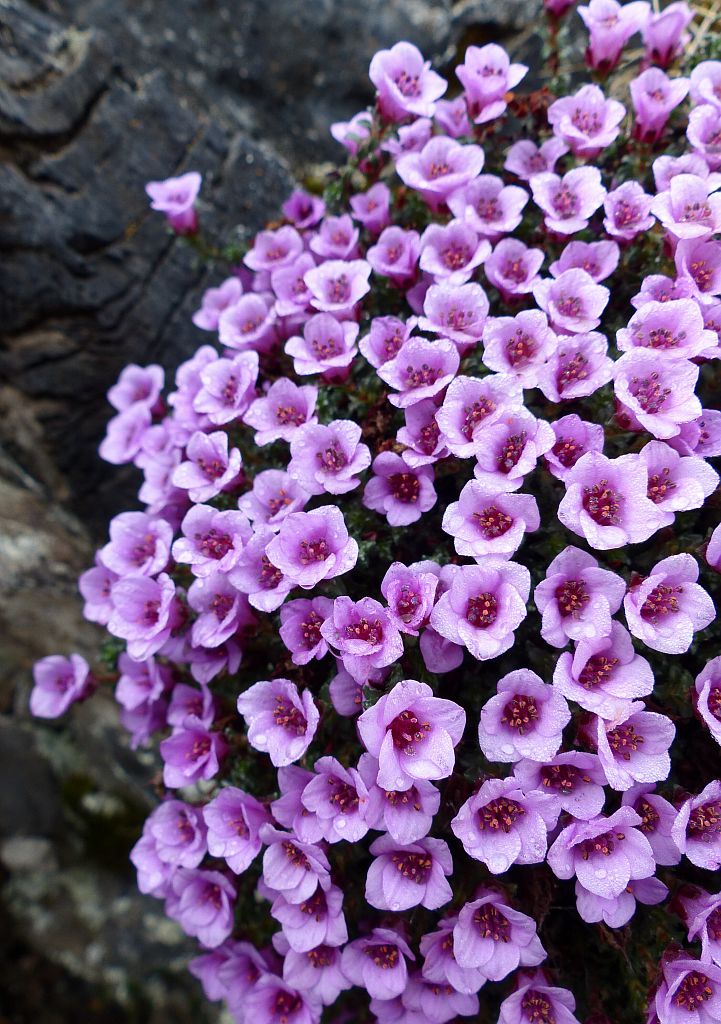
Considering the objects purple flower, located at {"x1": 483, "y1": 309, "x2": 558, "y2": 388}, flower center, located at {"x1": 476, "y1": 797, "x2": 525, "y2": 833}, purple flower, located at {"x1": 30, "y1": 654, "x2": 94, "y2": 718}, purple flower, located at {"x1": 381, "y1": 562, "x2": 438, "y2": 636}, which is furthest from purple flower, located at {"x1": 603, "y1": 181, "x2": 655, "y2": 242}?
purple flower, located at {"x1": 30, "y1": 654, "x2": 94, "y2": 718}

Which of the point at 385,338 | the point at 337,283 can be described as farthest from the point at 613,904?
the point at 337,283

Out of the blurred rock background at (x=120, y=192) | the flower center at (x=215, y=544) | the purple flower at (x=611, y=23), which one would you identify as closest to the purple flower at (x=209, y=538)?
the flower center at (x=215, y=544)

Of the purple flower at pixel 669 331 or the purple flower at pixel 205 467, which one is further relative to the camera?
the purple flower at pixel 205 467

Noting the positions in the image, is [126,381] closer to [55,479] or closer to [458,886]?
[55,479]

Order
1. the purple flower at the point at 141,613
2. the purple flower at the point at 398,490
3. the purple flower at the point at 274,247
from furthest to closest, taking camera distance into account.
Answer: the purple flower at the point at 274,247
the purple flower at the point at 141,613
the purple flower at the point at 398,490

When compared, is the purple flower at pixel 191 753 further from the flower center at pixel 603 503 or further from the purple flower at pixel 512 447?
the flower center at pixel 603 503

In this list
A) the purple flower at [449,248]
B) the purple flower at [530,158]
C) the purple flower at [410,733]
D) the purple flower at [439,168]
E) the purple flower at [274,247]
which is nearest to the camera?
the purple flower at [410,733]

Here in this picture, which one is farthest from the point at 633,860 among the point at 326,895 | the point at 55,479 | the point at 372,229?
the point at 55,479
